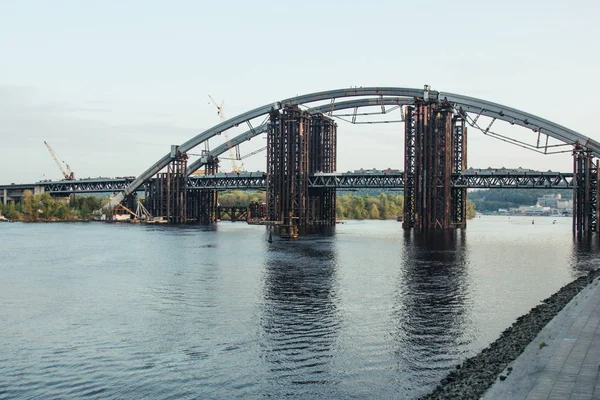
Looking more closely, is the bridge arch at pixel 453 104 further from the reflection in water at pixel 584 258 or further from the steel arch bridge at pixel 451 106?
the reflection in water at pixel 584 258

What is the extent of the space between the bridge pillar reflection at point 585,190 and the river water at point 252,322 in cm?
6727

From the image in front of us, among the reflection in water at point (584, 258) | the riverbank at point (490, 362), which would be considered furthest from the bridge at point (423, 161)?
the riverbank at point (490, 362)

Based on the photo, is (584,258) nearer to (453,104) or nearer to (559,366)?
(559,366)

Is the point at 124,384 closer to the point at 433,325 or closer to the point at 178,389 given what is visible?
the point at 178,389

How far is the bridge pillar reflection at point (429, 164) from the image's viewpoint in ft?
512

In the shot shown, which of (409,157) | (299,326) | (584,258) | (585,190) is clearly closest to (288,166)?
(409,157)

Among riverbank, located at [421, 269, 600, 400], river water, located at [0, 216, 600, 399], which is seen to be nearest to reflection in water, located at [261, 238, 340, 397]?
river water, located at [0, 216, 600, 399]

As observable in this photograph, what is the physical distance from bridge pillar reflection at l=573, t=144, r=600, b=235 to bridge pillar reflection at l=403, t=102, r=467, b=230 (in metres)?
29.7

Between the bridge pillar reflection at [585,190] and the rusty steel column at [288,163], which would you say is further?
the rusty steel column at [288,163]

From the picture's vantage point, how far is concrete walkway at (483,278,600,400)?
63.0 feet

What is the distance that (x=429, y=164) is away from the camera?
6147 inches

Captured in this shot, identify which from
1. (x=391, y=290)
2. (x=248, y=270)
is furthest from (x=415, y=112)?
(x=391, y=290)

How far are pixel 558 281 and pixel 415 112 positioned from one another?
345ft

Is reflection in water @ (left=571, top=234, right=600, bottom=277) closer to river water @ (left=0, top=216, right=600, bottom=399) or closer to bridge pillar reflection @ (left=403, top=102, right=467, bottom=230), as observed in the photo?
river water @ (left=0, top=216, right=600, bottom=399)
